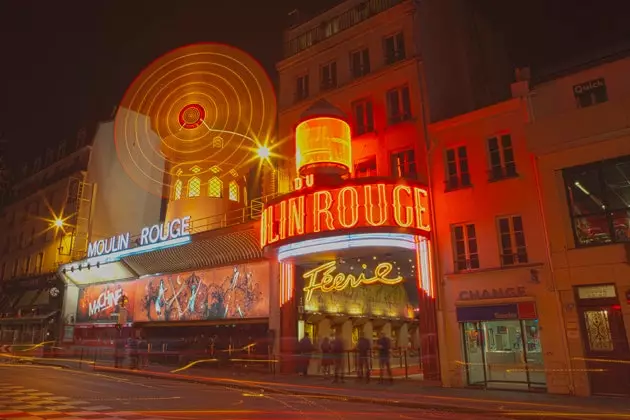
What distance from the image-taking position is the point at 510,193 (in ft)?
50.4

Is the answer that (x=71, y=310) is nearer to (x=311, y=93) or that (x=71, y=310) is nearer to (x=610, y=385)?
(x=311, y=93)

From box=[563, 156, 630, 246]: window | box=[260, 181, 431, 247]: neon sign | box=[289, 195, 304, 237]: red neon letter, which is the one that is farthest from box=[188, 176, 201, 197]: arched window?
box=[563, 156, 630, 246]: window

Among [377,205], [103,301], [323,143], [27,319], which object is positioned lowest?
[27,319]

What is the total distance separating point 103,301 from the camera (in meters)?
30.6

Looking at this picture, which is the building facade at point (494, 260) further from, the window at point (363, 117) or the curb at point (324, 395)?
the curb at point (324, 395)

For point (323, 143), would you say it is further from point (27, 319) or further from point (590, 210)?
point (27, 319)

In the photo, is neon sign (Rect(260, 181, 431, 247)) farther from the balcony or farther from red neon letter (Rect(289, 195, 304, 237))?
the balcony

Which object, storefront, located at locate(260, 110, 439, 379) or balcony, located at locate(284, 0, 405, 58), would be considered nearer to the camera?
storefront, located at locate(260, 110, 439, 379)

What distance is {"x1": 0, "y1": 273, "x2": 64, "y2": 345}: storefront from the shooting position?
33531 millimetres

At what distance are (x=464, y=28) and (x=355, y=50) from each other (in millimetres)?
5390

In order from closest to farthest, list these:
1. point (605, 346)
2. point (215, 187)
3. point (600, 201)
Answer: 1. point (605, 346)
2. point (600, 201)
3. point (215, 187)

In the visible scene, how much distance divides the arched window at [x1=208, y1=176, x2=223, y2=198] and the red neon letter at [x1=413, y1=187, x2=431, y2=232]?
49.9 feet

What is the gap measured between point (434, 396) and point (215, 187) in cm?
1975

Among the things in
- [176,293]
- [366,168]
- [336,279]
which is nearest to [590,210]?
[366,168]
